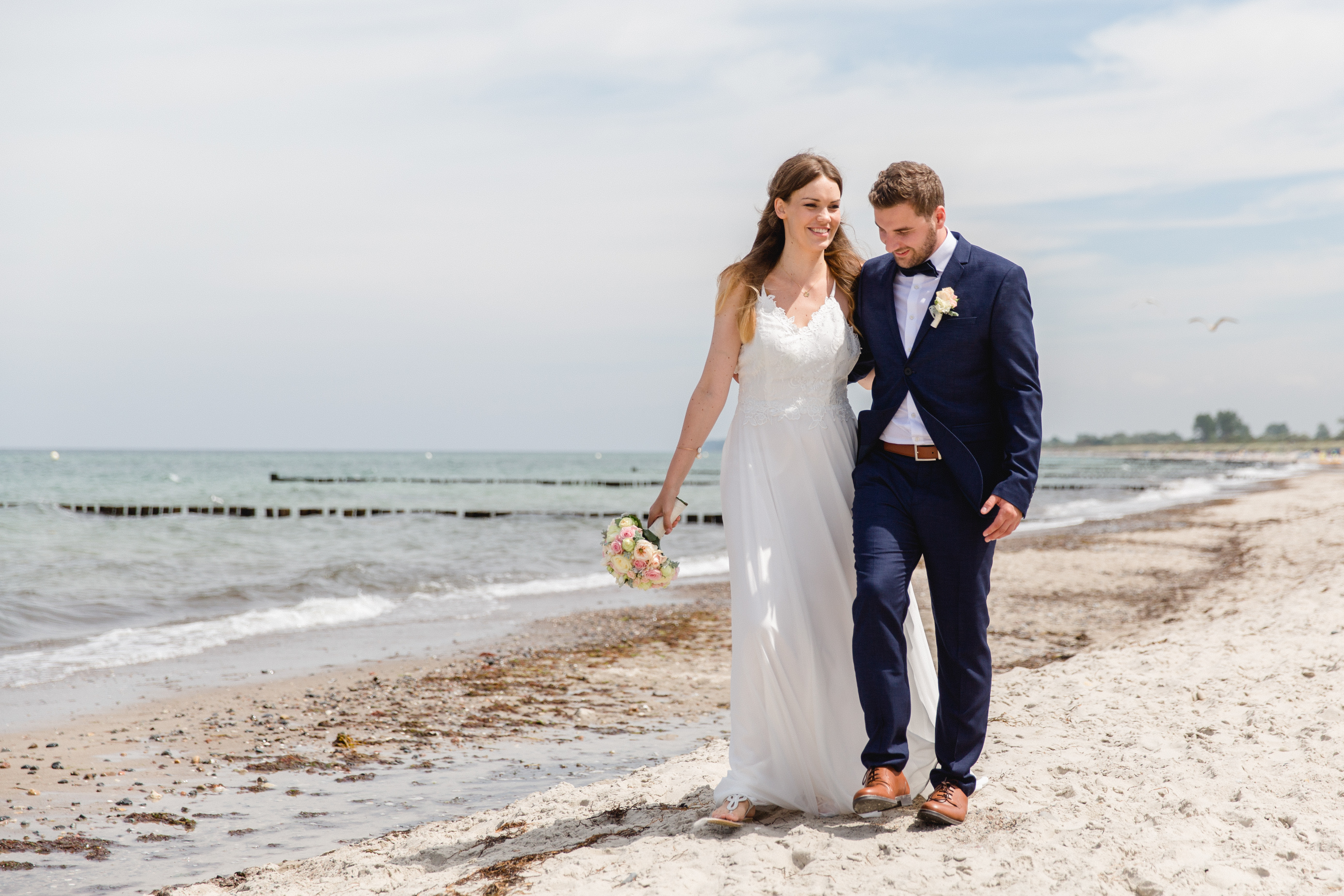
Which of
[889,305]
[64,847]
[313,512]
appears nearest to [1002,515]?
[889,305]

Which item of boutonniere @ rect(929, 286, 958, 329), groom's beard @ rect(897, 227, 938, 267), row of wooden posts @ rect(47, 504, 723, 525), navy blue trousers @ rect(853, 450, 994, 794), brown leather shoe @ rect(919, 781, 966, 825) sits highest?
groom's beard @ rect(897, 227, 938, 267)

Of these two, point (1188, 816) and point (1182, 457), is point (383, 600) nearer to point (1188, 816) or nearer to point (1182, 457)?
point (1188, 816)

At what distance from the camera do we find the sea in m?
8.75

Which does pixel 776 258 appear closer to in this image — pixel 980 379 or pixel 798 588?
pixel 980 379

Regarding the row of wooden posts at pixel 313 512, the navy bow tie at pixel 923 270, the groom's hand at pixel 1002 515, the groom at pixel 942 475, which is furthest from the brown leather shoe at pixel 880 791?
the row of wooden posts at pixel 313 512

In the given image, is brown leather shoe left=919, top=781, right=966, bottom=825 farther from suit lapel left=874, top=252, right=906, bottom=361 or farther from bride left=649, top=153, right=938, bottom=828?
A: suit lapel left=874, top=252, right=906, bottom=361

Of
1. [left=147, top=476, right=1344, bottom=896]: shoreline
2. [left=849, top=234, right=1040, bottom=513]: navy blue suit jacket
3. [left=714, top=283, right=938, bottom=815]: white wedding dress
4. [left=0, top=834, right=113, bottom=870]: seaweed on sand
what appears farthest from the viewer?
[left=0, top=834, right=113, bottom=870]: seaweed on sand

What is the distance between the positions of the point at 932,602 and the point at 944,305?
3.20 feet

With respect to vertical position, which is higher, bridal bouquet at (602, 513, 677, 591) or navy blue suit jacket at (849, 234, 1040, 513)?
navy blue suit jacket at (849, 234, 1040, 513)

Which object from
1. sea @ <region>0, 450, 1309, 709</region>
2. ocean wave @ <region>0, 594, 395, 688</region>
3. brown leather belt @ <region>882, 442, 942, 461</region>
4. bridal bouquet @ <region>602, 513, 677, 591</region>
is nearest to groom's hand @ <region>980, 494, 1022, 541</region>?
brown leather belt @ <region>882, 442, 942, 461</region>

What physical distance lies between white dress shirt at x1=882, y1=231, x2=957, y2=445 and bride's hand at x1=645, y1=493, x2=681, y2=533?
0.83 m

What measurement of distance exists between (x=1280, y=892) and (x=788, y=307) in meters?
2.33

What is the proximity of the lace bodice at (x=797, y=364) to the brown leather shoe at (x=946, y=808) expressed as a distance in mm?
1305

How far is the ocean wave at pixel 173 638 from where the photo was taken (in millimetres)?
8188
